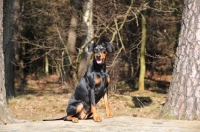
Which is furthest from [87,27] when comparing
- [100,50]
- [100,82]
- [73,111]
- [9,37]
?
[73,111]

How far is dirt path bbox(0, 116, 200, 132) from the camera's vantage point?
4.98 meters

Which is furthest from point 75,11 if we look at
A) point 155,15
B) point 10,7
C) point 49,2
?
point 155,15

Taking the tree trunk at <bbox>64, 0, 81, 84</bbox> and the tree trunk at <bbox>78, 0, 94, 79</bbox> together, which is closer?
the tree trunk at <bbox>78, 0, 94, 79</bbox>

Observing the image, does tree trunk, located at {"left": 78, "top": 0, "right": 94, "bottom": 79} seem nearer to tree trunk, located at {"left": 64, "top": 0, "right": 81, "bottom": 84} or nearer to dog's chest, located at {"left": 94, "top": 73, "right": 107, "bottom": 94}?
tree trunk, located at {"left": 64, "top": 0, "right": 81, "bottom": 84}

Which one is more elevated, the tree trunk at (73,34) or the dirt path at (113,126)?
the tree trunk at (73,34)

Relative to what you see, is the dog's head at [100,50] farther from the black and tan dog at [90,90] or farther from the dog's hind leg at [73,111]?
the dog's hind leg at [73,111]

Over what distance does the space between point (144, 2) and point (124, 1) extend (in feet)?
2.65

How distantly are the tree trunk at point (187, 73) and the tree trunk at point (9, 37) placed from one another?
352 inches

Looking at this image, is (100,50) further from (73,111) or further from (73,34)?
(73,34)

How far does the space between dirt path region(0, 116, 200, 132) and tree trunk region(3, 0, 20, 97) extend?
8.94m

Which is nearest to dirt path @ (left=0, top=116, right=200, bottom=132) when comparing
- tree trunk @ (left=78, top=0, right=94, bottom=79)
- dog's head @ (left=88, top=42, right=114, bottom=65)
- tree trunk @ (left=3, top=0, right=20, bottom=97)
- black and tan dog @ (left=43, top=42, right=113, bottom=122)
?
black and tan dog @ (left=43, top=42, right=113, bottom=122)

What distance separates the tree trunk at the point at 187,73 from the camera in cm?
594

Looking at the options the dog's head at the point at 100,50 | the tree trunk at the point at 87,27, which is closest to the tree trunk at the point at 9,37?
the tree trunk at the point at 87,27

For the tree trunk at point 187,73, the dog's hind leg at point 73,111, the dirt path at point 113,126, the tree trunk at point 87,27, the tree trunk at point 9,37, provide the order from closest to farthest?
the dirt path at point 113,126 < the dog's hind leg at point 73,111 < the tree trunk at point 187,73 < the tree trunk at point 87,27 < the tree trunk at point 9,37
